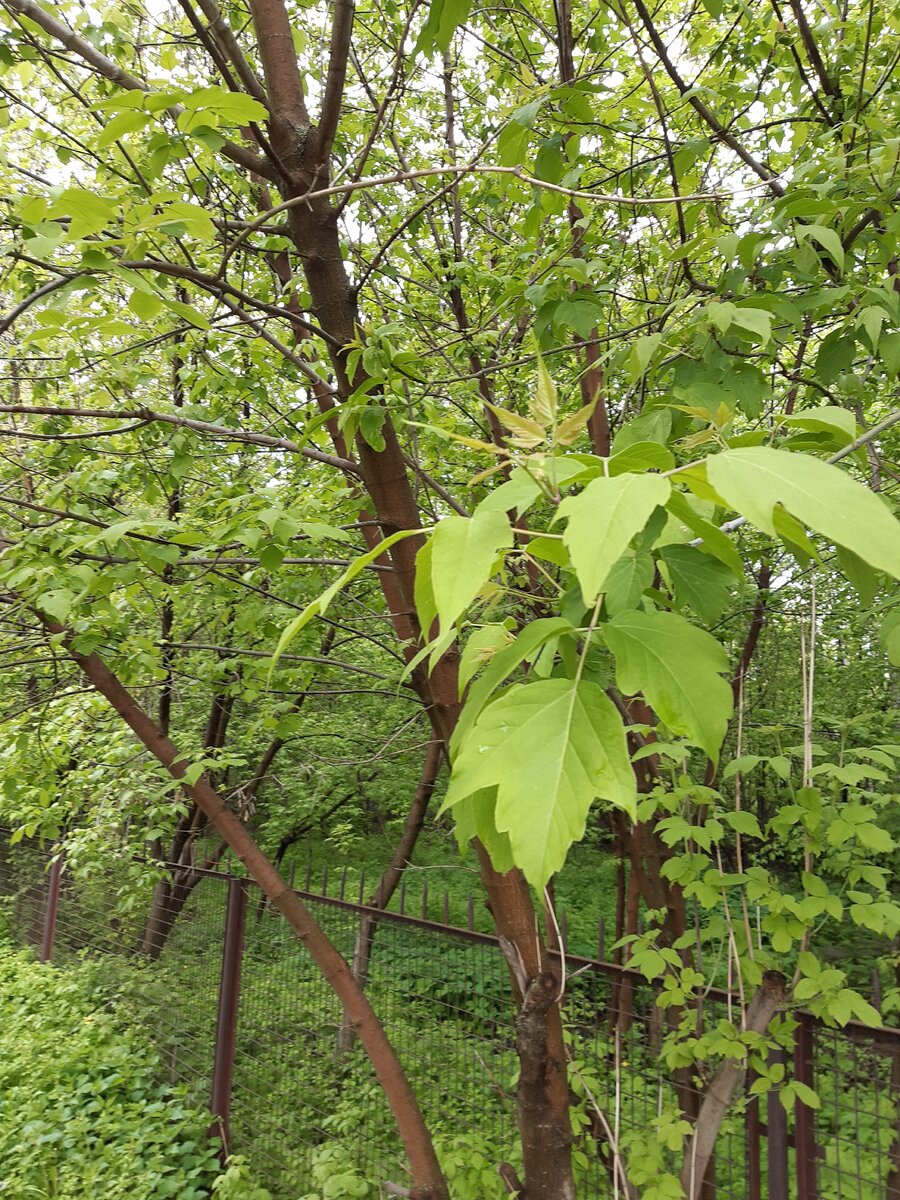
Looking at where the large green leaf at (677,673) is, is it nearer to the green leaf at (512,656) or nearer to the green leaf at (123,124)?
the green leaf at (512,656)

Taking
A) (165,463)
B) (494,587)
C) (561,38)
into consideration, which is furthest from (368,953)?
(561,38)

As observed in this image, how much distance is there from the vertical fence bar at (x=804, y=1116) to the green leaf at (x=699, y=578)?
6.93 feet

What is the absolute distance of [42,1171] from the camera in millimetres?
4180

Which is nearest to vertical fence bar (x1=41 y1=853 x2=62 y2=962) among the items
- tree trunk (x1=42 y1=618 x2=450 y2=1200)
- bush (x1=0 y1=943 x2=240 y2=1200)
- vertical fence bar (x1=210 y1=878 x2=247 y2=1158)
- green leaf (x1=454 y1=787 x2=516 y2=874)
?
bush (x1=0 y1=943 x2=240 y2=1200)

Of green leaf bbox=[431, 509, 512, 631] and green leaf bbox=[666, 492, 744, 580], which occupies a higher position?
green leaf bbox=[666, 492, 744, 580]

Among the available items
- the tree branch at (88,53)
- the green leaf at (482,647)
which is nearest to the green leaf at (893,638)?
the green leaf at (482,647)

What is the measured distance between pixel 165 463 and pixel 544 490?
115 inches

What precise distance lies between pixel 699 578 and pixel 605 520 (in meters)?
0.38

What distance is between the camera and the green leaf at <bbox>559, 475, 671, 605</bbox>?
0.55 metres

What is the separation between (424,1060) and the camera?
12.8 feet

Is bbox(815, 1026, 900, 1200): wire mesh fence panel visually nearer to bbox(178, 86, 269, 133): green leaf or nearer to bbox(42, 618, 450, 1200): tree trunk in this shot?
bbox(42, 618, 450, 1200): tree trunk

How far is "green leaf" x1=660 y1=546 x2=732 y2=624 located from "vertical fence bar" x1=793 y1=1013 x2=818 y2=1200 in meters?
2.11

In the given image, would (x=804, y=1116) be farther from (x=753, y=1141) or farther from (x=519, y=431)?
(x=519, y=431)

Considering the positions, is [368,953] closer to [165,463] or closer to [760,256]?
[165,463]
